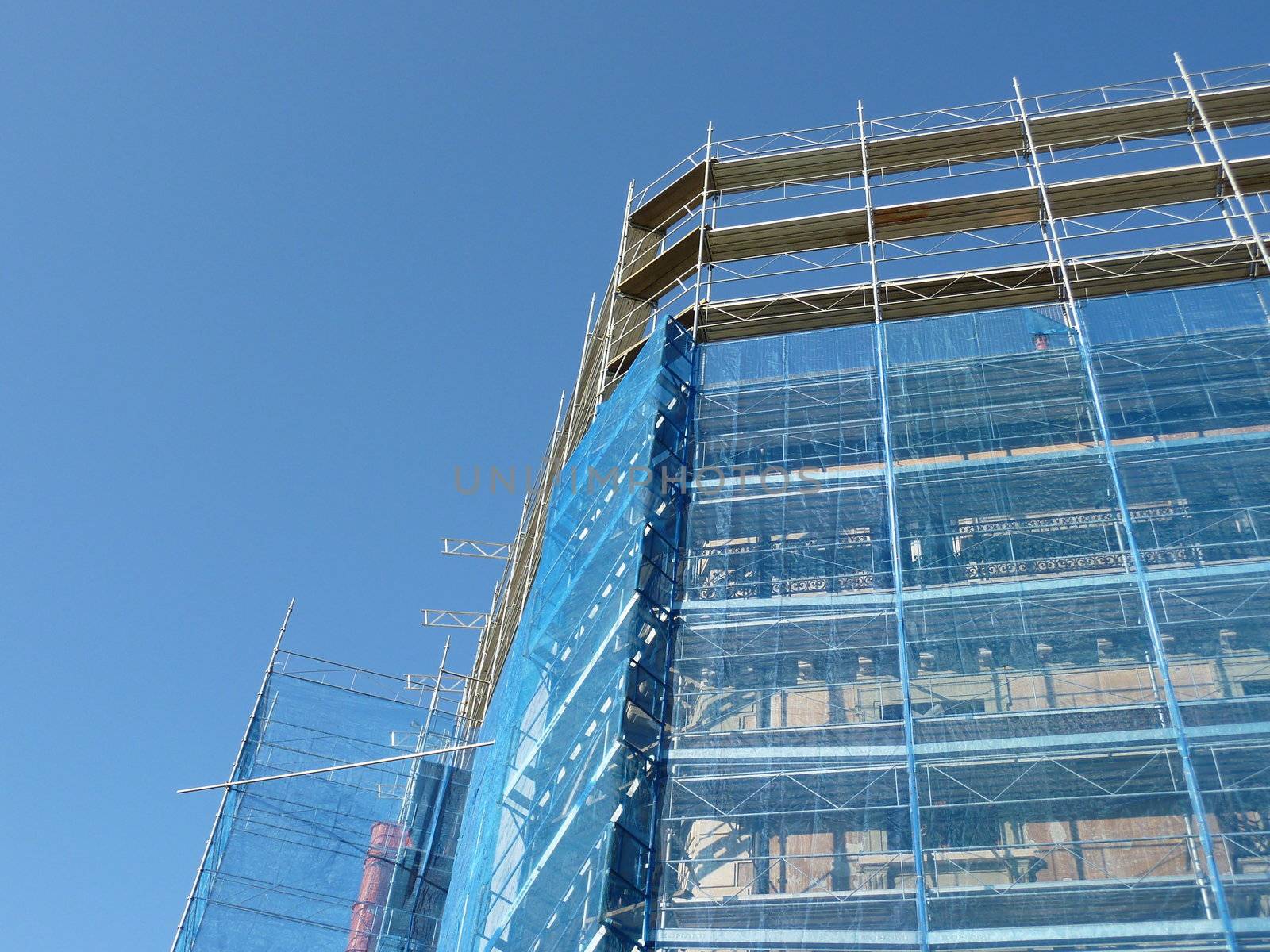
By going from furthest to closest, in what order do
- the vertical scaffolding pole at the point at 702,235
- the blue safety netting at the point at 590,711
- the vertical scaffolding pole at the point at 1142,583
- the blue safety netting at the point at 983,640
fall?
the vertical scaffolding pole at the point at 702,235 < the blue safety netting at the point at 590,711 < the blue safety netting at the point at 983,640 < the vertical scaffolding pole at the point at 1142,583

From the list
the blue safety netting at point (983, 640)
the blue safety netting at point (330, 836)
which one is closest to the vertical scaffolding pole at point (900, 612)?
the blue safety netting at point (983, 640)

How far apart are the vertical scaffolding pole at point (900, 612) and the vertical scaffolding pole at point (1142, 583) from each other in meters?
2.29

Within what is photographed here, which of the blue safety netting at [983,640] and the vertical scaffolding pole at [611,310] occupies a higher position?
the vertical scaffolding pole at [611,310]

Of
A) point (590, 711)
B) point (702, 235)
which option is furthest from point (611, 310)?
point (590, 711)

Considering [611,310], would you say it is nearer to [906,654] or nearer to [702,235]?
[702,235]

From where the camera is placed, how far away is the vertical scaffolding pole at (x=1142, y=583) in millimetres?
9469

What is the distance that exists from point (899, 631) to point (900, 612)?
24 centimetres

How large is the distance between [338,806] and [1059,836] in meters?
12.4

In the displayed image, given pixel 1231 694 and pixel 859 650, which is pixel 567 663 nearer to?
pixel 859 650

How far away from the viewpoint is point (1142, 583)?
11453 millimetres

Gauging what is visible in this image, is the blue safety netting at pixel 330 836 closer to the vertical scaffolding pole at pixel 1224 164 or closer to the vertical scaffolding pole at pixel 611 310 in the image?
the vertical scaffolding pole at pixel 611 310

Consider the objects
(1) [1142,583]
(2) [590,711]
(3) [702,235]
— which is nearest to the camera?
(1) [1142,583]

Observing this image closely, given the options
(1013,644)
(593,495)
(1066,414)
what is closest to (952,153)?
(1066,414)

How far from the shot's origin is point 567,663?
14195mm
